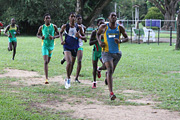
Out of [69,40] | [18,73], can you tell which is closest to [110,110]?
[69,40]

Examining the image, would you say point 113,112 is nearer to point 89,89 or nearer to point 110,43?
point 110,43

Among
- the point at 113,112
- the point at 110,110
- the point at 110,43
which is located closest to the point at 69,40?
the point at 110,43

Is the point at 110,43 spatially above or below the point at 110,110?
above

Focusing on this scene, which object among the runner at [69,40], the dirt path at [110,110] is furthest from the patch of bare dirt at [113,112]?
the runner at [69,40]

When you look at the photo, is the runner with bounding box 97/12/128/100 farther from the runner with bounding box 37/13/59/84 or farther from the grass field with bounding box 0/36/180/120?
the runner with bounding box 37/13/59/84

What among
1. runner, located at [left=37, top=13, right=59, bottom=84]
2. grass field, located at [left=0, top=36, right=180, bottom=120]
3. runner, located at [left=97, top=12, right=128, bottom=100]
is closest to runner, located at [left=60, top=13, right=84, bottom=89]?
grass field, located at [left=0, top=36, right=180, bottom=120]

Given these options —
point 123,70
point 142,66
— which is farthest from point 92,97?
point 142,66

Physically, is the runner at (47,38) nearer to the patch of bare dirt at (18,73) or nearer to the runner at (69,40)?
the runner at (69,40)

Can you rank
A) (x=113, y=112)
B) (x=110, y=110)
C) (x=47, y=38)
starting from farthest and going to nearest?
(x=47, y=38) → (x=110, y=110) → (x=113, y=112)

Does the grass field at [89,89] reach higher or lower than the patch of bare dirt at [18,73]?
lower

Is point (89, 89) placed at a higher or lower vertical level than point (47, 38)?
lower

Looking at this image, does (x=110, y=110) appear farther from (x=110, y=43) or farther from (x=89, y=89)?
(x=89, y=89)

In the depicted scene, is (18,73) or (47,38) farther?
(18,73)

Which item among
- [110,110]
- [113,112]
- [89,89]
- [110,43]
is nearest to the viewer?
[113,112]
